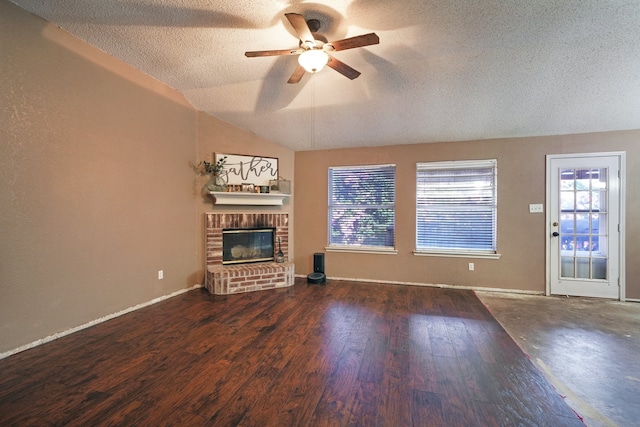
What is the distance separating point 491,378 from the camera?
1.88m

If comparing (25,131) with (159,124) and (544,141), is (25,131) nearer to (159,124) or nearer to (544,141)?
(159,124)

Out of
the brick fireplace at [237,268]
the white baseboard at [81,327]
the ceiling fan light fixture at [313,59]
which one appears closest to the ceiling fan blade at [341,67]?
the ceiling fan light fixture at [313,59]

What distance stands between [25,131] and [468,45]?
384 centimetres

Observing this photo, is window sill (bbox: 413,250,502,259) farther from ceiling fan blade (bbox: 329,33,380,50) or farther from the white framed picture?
ceiling fan blade (bbox: 329,33,380,50)

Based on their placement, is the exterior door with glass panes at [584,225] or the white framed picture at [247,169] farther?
the white framed picture at [247,169]

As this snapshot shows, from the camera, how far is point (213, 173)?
4059mm

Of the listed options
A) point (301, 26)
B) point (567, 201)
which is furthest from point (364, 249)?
point (301, 26)

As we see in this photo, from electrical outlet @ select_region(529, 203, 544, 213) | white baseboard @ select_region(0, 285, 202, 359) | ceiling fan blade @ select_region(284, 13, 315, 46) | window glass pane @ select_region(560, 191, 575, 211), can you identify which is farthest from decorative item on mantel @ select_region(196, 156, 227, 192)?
window glass pane @ select_region(560, 191, 575, 211)

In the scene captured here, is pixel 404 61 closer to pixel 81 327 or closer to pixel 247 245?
pixel 247 245

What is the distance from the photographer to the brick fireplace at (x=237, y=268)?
148 inches

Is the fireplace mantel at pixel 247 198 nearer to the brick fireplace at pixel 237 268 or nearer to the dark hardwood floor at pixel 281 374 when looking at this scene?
the brick fireplace at pixel 237 268

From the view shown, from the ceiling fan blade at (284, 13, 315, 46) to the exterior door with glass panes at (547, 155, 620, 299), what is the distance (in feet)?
12.6

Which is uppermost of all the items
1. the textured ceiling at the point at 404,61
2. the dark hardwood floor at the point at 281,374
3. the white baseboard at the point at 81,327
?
the textured ceiling at the point at 404,61

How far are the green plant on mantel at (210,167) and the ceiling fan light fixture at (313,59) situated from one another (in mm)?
2437
